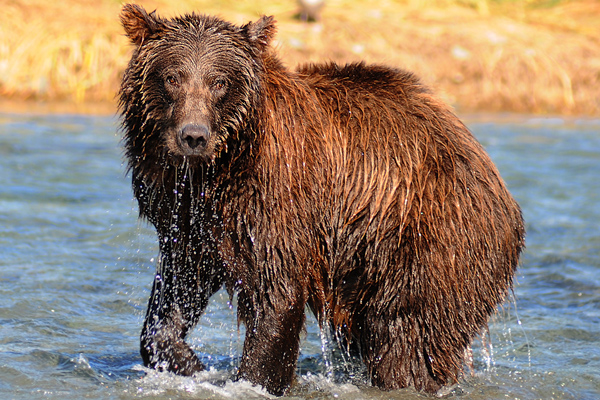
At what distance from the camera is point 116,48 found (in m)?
17.2

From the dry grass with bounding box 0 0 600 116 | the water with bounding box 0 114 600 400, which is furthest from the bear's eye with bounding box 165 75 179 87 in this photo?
the dry grass with bounding box 0 0 600 116

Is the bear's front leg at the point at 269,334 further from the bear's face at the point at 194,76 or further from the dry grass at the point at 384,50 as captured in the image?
the dry grass at the point at 384,50

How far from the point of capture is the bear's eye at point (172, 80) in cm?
459

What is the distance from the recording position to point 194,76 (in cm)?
460

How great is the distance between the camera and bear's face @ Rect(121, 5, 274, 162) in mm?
4512

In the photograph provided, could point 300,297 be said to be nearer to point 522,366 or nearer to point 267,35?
point 267,35

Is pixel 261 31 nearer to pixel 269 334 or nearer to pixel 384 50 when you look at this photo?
pixel 269 334

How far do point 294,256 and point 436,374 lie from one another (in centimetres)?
122

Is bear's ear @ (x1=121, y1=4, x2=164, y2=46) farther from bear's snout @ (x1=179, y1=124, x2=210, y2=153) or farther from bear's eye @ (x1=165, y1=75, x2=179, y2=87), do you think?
bear's snout @ (x1=179, y1=124, x2=210, y2=153)

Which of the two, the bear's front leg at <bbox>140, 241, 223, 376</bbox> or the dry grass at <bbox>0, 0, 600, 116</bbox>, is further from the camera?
the dry grass at <bbox>0, 0, 600, 116</bbox>

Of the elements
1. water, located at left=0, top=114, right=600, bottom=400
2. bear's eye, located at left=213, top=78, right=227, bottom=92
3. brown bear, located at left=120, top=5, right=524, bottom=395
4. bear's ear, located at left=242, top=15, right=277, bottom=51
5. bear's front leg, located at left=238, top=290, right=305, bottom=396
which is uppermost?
bear's ear, located at left=242, top=15, right=277, bottom=51

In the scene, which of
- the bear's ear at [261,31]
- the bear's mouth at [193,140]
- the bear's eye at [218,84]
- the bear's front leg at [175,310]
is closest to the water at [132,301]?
the bear's front leg at [175,310]

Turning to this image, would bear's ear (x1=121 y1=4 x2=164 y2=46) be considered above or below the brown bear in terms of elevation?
above

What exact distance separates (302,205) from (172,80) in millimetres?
1046
